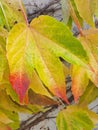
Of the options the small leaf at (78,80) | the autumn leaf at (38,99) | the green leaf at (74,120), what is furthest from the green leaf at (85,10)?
the green leaf at (74,120)

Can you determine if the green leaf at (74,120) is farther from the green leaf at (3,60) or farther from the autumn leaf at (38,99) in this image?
the green leaf at (3,60)

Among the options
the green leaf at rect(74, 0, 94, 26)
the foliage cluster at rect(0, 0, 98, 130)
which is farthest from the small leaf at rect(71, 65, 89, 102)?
the green leaf at rect(74, 0, 94, 26)

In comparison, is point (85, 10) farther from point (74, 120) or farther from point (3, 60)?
point (74, 120)

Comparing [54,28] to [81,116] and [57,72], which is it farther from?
[81,116]

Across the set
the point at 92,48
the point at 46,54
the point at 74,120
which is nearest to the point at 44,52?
the point at 46,54

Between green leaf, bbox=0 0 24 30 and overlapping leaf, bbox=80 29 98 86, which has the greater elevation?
green leaf, bbox=0 0 24 30

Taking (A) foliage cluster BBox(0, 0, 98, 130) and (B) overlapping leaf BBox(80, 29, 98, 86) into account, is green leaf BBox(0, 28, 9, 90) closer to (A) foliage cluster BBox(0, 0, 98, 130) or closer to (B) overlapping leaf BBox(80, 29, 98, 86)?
(A) foliage cluster BBox(0, 0, 98, 130)
